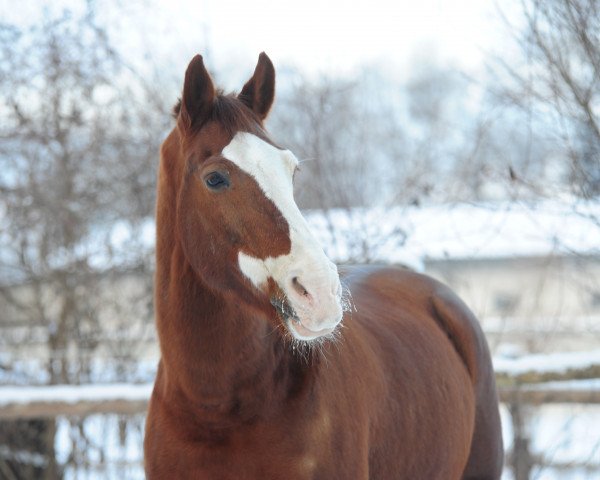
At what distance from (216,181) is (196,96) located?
14.7 inches

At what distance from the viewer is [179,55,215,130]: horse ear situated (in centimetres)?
275

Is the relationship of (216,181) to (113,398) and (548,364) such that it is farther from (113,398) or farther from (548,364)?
(548,364)

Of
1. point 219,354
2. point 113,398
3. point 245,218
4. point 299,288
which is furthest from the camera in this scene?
point 113,398

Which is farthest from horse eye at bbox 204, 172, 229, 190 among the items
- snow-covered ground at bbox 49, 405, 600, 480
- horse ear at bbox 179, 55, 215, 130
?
snow-covered ground at bbox 49, 405, 600, 480

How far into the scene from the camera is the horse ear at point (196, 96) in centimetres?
275

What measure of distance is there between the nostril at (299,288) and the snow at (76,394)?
299cm

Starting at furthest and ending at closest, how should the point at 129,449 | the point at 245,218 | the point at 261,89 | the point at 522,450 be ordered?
the point at 129,449 < the point at 522,450 < the point at 261,89 < the point at 245,218

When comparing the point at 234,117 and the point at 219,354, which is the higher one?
the point at 234,117

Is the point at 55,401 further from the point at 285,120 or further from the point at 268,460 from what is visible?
the point at 285,120

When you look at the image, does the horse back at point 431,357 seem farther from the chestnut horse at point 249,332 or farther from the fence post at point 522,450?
the fence post at point 522,450

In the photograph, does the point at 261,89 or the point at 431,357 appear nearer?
the point at 261,89

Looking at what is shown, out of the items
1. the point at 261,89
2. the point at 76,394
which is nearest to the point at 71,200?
the point at 76,394

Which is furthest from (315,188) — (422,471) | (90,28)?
(422,471)

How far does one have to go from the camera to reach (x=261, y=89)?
3100 mm
